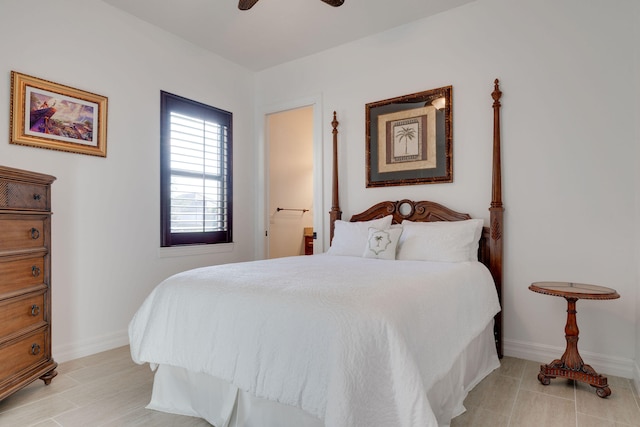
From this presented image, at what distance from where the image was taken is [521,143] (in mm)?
2861

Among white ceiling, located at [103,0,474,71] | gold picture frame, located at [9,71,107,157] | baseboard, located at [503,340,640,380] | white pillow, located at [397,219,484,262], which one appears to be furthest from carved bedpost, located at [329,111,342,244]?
gold picture frame, located at [9,71,107,157]

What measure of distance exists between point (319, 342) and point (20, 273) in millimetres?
1840

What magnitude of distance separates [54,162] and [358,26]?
2.82 meters

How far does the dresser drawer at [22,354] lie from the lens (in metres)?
1.97

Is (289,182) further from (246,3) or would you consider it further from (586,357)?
(586,357)

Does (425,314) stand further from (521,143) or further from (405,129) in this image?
(405,129)

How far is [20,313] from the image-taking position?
6.88 ft

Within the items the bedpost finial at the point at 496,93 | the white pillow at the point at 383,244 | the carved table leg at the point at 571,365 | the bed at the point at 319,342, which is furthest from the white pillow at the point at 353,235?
the carved table leg at the point at 571,365

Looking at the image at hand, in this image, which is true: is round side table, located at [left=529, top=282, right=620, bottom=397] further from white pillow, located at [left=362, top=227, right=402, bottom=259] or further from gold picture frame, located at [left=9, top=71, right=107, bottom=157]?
A: gold picture frame, located at [left=9, top=71, right=107, bottom=157]

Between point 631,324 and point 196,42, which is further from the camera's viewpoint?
point 196,42

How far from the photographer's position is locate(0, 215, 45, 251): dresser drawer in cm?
199

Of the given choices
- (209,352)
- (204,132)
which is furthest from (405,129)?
(209,352)

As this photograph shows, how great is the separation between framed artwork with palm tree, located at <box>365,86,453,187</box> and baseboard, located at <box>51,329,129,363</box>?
2637mm

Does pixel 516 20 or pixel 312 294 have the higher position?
pixel 516 20
